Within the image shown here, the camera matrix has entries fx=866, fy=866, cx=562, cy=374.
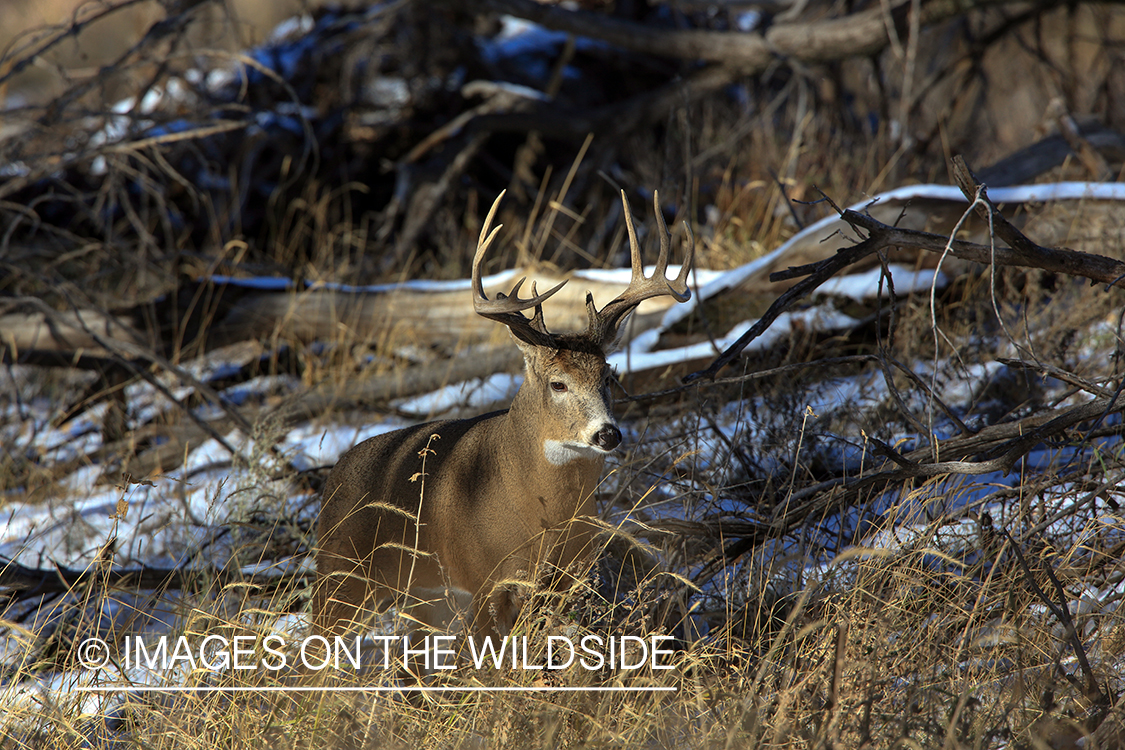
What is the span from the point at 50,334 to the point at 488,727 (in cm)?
460

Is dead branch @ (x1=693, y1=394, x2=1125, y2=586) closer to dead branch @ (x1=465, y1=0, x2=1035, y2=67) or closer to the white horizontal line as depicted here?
the white horizontal line

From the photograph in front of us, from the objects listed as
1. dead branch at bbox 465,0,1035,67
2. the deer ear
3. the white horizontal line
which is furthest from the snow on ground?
dead branch at bbox 465,0,1035,67

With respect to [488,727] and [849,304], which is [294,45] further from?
[488,727]

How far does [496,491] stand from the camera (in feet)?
10.6

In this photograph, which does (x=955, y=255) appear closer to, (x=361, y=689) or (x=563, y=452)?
(x=563, y=452)

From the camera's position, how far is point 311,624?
3223 millimetres

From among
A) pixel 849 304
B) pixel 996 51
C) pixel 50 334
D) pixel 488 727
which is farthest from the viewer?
pixel 996 51

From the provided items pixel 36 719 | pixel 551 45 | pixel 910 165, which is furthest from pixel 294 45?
pixel 36 719

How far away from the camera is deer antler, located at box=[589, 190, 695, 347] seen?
318cm

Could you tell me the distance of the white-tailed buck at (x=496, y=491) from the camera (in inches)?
122

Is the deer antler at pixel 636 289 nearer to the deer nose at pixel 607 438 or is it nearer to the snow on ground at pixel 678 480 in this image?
the deer nose at pixel 607 438

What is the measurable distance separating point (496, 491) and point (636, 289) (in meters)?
0.93

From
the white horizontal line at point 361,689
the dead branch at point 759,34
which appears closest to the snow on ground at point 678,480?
the white horizontal line at point 361,689

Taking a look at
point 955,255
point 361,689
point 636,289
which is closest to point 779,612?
point 636,289
